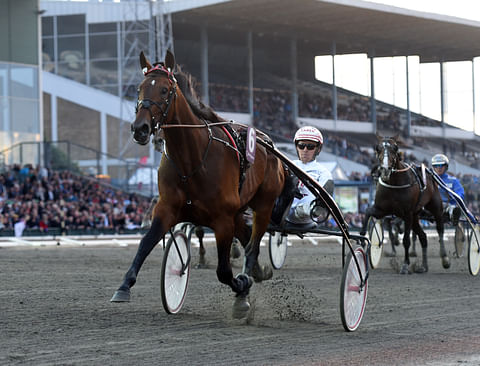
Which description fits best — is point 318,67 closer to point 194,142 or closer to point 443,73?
point 443,73

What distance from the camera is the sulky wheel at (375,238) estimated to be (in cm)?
1275

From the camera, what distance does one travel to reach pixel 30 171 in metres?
21.9

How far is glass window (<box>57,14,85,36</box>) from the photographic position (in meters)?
38.9

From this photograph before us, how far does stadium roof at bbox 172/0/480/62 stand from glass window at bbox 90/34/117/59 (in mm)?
3240

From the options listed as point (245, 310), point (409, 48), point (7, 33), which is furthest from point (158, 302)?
point (409, 48)

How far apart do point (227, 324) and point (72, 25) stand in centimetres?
3497

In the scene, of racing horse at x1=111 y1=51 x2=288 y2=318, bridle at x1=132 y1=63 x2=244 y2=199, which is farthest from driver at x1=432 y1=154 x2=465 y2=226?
bridle at x1=132 y1=63 x2=244 y2=199

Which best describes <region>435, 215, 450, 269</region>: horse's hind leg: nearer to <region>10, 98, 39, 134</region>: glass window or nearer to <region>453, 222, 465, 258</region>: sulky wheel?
<region>453, 222, 465, 258</region>: sulky wheel

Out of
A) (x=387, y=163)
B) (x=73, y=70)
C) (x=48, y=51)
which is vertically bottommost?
(x=387, y=163)

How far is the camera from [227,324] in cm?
603

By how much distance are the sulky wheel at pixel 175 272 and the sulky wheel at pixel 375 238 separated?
20.8ft

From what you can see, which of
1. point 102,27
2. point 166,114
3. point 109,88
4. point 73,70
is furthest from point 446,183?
point 102,27

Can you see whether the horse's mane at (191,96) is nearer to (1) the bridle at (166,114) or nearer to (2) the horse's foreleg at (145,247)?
(1) the bridle at (166,114)

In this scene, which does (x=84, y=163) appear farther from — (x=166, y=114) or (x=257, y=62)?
(x=257, y=62)
